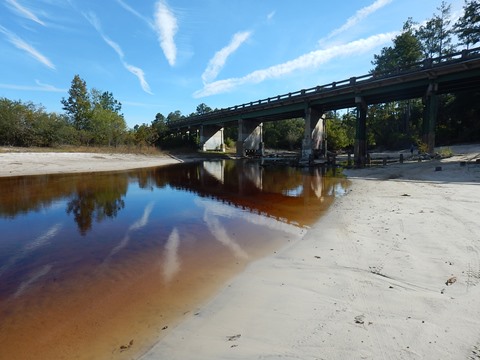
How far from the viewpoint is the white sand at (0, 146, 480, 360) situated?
3.28 metres

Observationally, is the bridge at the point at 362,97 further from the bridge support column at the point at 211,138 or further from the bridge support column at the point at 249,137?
the bridge support column at the point at 211,138

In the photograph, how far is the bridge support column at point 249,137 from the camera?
56062 mm

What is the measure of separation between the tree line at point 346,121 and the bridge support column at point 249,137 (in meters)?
18.4

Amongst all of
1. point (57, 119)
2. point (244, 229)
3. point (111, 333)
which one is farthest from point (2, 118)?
point (111, 333)

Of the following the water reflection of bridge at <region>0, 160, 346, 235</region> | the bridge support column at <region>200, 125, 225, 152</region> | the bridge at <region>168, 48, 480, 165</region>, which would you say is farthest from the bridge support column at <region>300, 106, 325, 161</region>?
the bridge support column at <region>200, 125, 225, 152</region>

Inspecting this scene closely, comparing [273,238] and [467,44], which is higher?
[467,44]

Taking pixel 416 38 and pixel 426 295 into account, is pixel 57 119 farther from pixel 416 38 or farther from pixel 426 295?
pixel 416 38

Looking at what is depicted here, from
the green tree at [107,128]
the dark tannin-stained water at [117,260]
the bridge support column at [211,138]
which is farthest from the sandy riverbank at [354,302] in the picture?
the bridge support column at [211,138]

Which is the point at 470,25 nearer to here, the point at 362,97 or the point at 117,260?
the point at 362,97

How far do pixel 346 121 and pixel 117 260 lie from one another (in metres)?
78.0

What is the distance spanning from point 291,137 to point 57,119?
5691 centimetres

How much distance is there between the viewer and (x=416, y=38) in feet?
185

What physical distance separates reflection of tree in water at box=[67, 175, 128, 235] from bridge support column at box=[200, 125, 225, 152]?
4786 cm

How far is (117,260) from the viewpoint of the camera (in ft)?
23.7
